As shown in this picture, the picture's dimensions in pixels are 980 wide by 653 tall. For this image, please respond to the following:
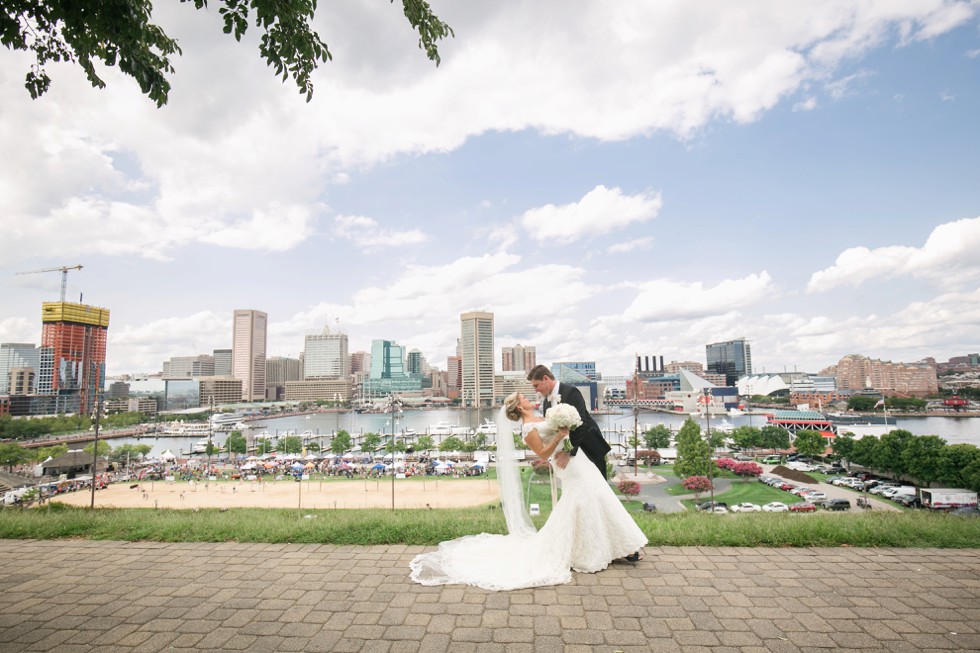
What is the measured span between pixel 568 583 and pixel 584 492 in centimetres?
71

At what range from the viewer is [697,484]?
24.7m

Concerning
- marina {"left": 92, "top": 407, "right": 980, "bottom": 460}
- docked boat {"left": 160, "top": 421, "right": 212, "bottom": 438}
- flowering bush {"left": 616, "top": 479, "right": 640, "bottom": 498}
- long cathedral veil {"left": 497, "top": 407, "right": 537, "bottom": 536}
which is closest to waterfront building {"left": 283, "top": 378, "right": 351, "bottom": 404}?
marina {"left": 92, "top": 407, "right": 980, "bottom": 460}

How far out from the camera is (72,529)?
5.00 m

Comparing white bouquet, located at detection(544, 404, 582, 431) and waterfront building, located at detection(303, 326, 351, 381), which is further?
waterfront building, located at detection(303, 326, 351, 381)

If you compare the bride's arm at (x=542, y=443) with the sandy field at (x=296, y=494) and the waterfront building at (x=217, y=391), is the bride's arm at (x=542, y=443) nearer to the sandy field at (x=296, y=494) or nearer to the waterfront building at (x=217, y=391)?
the sandy field at (x=296, y=494)

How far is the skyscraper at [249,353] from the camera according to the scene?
170 metres

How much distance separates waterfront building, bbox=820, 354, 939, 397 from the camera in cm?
12256

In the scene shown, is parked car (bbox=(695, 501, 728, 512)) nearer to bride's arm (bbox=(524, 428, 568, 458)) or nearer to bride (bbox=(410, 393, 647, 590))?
bride (bbox=(410, 393, 647, 590))

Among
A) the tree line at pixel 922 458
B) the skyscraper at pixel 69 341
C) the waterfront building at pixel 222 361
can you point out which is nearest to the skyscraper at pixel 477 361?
the skyscraper at pixel 69 341

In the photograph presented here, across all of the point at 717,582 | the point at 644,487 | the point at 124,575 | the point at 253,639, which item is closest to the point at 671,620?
the point at 717,582

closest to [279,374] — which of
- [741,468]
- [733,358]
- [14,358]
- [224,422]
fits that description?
[14,358]

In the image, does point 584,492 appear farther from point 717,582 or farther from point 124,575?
point 124,575

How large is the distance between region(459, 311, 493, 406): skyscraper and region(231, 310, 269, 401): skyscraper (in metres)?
→ 80.4

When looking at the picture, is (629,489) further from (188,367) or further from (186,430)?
(188,367)
